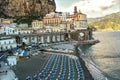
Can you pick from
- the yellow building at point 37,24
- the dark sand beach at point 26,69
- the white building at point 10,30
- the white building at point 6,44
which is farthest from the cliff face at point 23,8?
the dark sand beach at point 26,69

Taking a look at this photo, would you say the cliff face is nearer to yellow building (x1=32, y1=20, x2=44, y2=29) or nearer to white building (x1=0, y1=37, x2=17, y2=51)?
yellow building (x1=32, y1=20, x2=44, y2=29)

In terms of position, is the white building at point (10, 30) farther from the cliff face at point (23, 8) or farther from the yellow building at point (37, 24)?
the cliff face at point (23, 8)

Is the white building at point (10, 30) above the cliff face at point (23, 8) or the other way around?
the other way around

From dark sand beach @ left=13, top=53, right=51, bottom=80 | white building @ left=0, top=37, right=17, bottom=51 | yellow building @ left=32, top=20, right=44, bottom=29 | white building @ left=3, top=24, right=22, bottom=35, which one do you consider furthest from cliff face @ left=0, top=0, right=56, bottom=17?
dark sand beach @ left=13, top=53, right=51, bottom=80

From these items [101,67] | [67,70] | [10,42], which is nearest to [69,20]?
[10,42]

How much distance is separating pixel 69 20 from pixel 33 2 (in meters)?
21.7

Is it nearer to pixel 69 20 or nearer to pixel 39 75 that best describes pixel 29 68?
pixel 39 75

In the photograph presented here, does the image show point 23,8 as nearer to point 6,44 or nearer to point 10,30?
point 10,30

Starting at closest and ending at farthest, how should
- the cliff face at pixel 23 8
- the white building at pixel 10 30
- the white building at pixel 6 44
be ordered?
1. the white building at pixel 6 44
2. the white building at pixel 10 30
3. the cliff face at pixel 23 8

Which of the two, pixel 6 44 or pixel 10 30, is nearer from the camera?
pixel 6 44

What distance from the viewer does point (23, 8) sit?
149m

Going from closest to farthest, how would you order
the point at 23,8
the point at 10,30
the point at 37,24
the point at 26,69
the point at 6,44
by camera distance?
the point at 26,69
the point at 6,44
the point at 10,30
the point at 37,24
the point at 23,8

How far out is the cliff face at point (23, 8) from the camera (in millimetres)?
146750

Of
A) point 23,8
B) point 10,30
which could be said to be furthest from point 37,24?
point 10,30
